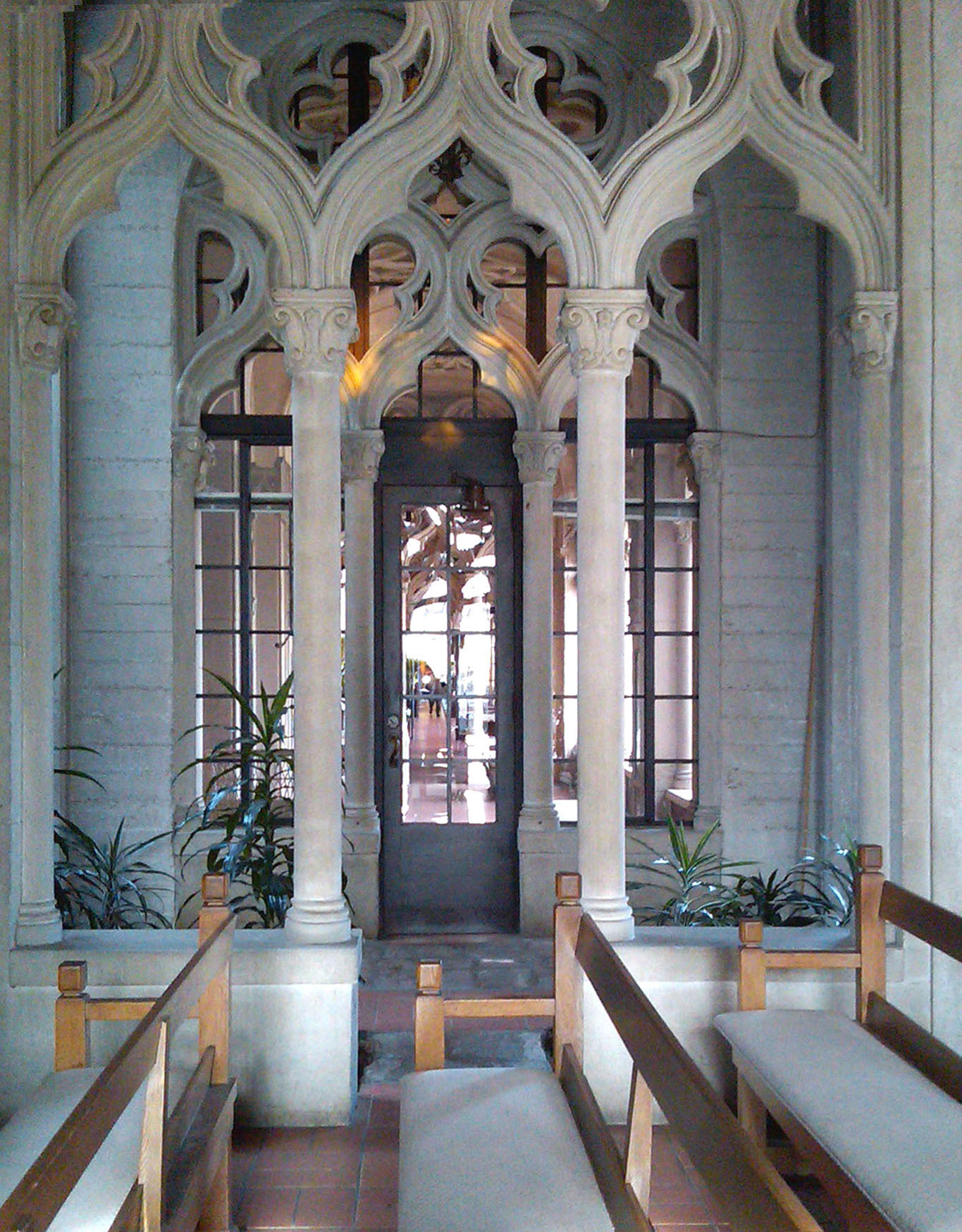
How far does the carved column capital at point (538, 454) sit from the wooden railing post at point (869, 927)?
3431mm

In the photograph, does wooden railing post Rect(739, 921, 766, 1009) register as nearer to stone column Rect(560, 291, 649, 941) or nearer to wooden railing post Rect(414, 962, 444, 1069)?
stone column Rect(560, 291, 649, 941)

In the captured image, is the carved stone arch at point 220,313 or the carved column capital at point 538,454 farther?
the carved column capital at point 538,454

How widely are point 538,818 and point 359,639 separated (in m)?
1.38

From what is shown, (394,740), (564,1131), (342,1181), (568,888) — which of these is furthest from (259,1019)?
(394,740)

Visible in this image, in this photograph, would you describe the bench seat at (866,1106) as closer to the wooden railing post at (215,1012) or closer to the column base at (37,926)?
the wooden railing post at (215,1012)

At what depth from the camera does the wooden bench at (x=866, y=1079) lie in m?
2.37

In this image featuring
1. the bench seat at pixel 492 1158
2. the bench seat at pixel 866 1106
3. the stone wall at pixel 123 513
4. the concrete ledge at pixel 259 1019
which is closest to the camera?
the bench seat at pixel 492 1158

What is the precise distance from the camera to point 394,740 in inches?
257

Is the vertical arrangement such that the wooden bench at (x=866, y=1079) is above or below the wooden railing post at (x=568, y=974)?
below

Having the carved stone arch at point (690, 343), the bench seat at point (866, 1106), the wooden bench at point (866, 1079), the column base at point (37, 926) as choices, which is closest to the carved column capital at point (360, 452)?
the carved stone arch at point (690, 343)

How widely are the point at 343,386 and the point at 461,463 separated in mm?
817

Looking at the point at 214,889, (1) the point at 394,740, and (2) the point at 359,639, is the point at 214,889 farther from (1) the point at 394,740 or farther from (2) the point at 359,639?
(1) the point at 394,740

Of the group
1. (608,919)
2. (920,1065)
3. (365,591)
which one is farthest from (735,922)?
(365,591)

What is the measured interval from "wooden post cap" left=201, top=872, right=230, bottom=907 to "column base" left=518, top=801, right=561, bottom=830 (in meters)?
3.39
